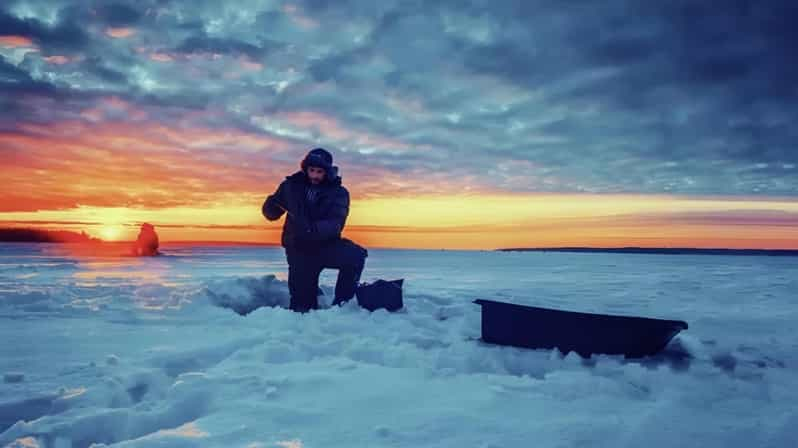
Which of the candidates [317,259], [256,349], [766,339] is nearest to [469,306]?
[317,259]

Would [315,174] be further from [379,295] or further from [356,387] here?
[356,387]

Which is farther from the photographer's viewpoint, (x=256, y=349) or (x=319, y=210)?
(x=319, y=210)

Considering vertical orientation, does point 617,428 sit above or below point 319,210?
below

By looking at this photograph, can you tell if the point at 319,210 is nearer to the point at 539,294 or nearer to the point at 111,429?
the point at 111,429

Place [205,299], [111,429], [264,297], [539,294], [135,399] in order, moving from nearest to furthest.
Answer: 1. [111,429]
2. [135,399]
3. [205,299]
4. [264,297]
5. [539,294]

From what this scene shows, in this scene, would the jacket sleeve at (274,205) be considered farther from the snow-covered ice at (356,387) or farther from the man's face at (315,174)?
→ the snow-covered ice at (356,387)

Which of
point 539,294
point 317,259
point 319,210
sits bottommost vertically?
point 539,294

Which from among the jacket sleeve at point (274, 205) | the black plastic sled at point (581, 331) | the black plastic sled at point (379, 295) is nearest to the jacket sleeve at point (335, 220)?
the jacket sleeve at point (274, 205)

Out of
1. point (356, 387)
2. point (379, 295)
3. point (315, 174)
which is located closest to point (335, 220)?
point (315, 174)

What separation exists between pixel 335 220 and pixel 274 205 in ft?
2.56

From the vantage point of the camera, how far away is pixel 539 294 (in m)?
11.3

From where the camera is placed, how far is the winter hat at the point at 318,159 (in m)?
5.42

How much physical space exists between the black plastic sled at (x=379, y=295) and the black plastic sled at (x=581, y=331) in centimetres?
190

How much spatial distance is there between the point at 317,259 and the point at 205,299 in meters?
1.95
